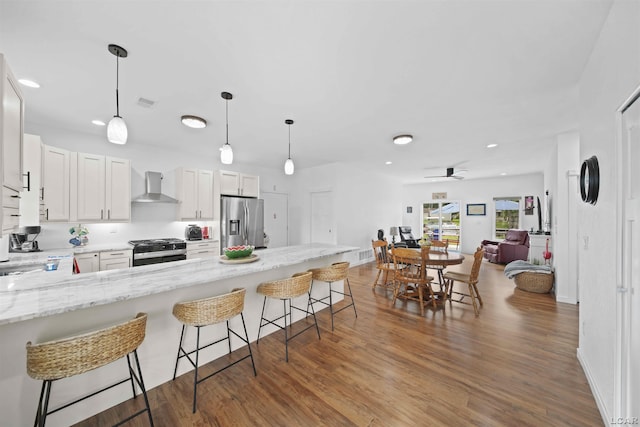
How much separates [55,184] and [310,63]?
3758 millimetres

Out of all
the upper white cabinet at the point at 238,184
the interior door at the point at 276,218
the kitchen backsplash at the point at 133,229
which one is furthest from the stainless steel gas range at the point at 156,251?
the interior door at the point at 276,218

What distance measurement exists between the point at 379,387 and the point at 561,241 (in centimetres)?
372

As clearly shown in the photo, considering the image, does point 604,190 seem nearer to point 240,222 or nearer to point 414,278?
point 414,278

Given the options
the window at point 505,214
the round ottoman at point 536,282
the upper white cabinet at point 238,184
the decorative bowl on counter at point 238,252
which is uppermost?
the upper white cabinet at point 238,184

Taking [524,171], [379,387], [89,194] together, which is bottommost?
[379,387]

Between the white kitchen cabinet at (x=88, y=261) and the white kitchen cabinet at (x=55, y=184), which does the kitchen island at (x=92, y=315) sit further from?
the white kitchen cabinet at (x=55, y=184)

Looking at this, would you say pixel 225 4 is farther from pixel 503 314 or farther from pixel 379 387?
pixel 503 314

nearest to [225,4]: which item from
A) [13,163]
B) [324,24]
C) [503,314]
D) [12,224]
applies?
[324,24]

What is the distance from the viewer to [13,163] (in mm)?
1544

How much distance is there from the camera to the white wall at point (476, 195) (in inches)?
289

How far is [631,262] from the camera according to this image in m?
1.29

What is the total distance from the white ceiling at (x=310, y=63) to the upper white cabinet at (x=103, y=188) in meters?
0.53

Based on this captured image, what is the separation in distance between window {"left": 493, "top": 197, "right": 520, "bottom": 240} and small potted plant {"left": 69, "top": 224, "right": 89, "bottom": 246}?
10.3 meters

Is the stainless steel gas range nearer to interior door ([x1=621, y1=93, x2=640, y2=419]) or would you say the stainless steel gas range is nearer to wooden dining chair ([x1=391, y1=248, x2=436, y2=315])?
wooden dining chair ([x1=391, y1=248, x2=436, y2=315])
